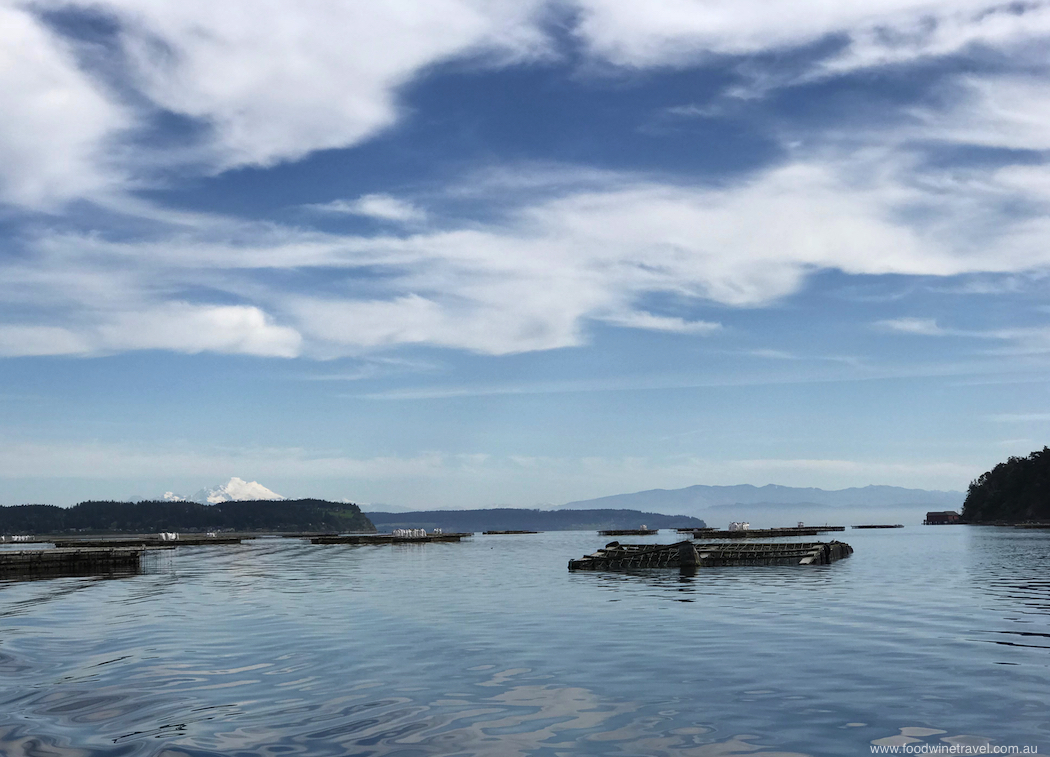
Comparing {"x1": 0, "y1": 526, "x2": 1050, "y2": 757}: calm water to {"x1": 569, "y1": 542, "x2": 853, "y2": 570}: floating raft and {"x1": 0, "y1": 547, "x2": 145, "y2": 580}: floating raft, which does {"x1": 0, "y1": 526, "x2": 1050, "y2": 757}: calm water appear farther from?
{"x1": 0, "y1": 547, "x2": 145, "y2": 580}: floating raft

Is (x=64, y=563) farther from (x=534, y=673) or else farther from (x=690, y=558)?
(x=534, y=673)

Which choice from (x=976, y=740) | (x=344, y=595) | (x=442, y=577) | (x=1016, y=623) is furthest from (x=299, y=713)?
(x=442, y=577)

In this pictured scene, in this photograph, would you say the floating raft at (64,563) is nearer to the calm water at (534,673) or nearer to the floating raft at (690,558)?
the calm water at (534,673)

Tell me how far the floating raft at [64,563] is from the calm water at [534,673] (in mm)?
44208

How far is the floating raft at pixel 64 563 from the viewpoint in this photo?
3669 inches

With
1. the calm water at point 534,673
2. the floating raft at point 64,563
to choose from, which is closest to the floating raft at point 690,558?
the calm water at point 534,673

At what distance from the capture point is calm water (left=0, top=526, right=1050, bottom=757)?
19031 mm

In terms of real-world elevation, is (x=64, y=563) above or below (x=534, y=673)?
below

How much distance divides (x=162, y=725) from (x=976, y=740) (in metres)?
19.1

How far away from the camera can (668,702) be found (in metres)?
22.1

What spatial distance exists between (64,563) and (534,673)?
3567 inches

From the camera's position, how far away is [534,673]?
26594 millimetres

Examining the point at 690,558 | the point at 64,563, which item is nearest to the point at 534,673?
the point at 690,558

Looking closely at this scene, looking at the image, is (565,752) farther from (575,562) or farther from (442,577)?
(575,562)
